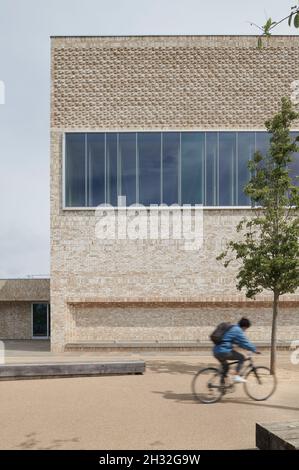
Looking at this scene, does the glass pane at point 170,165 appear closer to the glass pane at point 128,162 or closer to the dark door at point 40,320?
the glass pane at point 128,162

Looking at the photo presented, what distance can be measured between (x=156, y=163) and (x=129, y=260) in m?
4.59

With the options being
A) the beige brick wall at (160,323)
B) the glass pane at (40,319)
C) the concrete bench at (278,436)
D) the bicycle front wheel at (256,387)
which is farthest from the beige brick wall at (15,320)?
the concrete bench at (278,436)

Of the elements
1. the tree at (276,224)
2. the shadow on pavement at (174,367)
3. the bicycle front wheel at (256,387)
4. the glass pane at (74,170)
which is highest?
the glass pane at (74,170)

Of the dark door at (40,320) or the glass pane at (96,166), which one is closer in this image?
the glass pane at (96,166)

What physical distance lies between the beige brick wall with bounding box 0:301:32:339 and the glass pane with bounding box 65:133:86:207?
7886 mm

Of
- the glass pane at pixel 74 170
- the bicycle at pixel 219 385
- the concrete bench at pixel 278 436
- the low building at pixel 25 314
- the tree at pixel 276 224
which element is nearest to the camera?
the concrete bench at pixel 278 436

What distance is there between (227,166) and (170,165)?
2.63 metres

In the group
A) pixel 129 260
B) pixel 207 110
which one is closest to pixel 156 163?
pixel 207 110

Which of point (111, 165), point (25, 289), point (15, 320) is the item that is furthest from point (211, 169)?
point (15, 320)

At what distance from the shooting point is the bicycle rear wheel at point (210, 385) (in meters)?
9.15

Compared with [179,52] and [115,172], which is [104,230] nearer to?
[115,172]

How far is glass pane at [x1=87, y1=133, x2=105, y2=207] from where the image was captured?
1959 cm

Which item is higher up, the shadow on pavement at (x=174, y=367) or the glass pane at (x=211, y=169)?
the glass pane at (x=211, y=169)

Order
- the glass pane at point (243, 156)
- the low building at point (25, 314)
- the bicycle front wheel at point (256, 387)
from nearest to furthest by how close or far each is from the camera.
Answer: the bicycle front wheel at point (256, 387)
the glass pane at point (243, 156)
the low building at point (25, 314)
